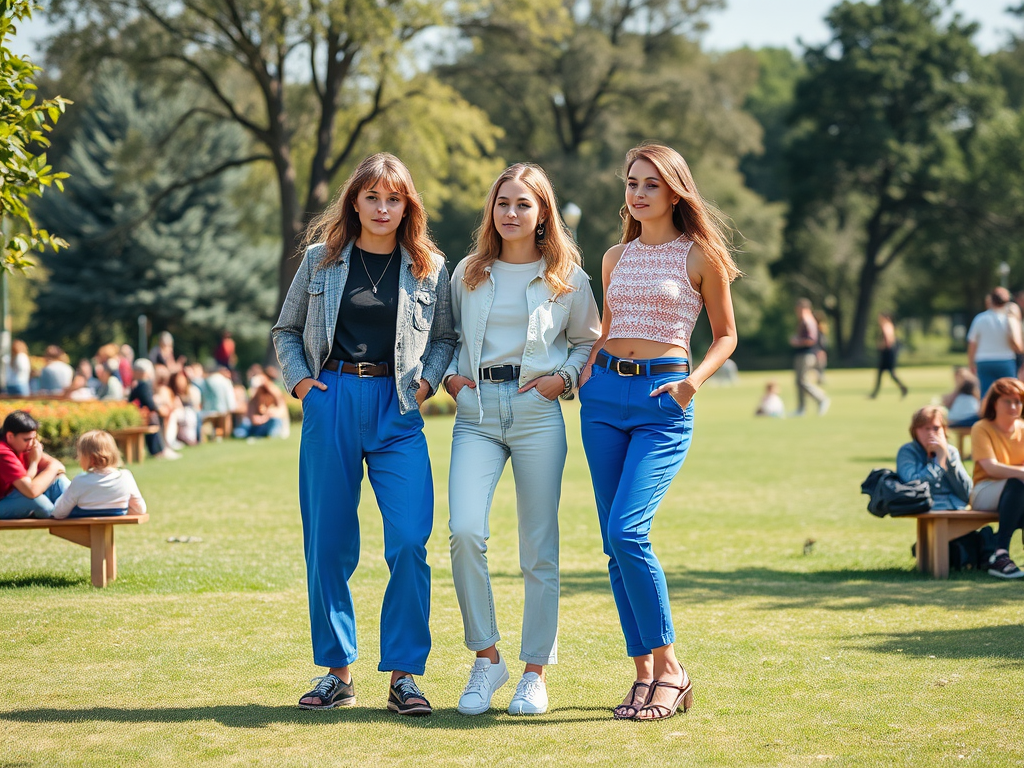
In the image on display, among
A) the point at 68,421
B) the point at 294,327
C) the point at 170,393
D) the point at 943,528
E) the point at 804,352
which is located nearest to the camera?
the point at 294,327

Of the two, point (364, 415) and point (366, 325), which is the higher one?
point (366, 325)

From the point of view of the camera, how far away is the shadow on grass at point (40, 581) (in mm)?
7629

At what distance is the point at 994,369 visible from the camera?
47.8 ft

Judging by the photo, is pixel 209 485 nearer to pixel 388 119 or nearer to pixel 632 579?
pixel 632 579

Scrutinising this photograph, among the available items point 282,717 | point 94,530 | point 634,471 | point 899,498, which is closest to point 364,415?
point 634,471

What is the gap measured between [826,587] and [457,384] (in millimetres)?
3899

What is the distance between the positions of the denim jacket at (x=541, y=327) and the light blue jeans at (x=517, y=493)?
9 cm

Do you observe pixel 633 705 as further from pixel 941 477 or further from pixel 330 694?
pixel 941 477

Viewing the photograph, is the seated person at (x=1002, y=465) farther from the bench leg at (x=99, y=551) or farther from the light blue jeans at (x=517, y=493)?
the bench leg at (x=99, y=551)

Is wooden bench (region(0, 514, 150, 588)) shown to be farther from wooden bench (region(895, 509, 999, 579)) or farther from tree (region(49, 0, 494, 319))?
tree (region(49, 0, 494, 319))

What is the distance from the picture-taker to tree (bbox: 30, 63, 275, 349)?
1634 inches

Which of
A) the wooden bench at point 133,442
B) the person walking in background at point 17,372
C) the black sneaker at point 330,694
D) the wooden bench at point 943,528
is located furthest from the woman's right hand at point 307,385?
the person walking in background at point 17,372

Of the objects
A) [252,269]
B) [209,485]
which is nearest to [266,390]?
[209,485]

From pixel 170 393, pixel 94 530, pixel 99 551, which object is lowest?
pixel 99 551
